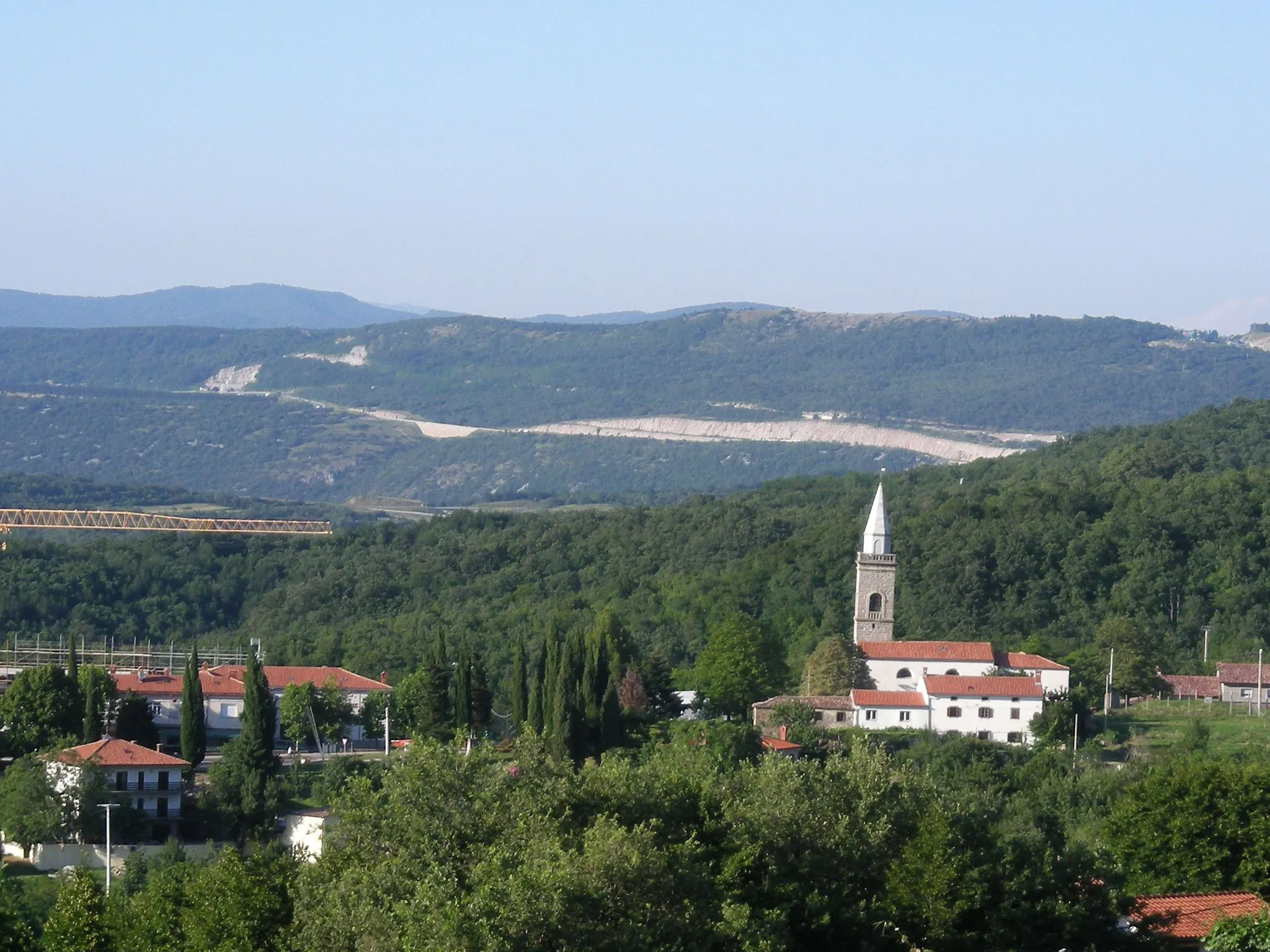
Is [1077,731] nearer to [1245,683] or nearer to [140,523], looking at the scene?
[1245,683]

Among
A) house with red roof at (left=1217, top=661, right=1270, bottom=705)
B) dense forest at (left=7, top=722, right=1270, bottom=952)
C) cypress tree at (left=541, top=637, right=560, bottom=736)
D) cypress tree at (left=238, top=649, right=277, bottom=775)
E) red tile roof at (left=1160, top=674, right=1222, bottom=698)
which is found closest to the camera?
dense forest at (left=7, top=722, right=1270, bottom=952)

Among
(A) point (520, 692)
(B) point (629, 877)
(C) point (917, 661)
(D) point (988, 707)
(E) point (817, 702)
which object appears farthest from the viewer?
(C) point (917, 661)

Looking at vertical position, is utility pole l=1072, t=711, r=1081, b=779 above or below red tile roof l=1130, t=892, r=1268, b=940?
below

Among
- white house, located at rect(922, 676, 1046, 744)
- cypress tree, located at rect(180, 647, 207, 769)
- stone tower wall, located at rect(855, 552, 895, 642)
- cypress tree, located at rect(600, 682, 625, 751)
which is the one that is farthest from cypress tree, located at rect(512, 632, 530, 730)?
stone tower wall, located at rect(855, 552, 895, 642)

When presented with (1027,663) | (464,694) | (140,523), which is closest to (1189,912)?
(464,694)

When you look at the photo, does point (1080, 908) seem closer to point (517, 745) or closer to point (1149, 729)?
point (517, 745)

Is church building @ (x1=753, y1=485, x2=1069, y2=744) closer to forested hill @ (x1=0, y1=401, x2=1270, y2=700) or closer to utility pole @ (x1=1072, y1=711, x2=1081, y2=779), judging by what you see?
utility pole @ (x1=1072, y1=711, x2=1081, y2=779)
